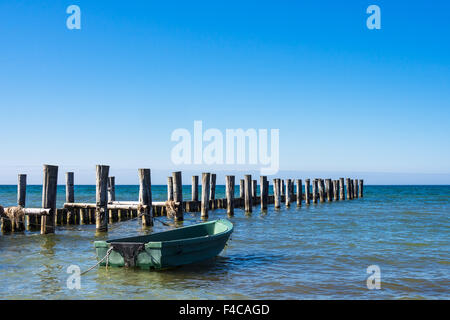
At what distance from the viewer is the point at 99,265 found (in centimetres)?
1002

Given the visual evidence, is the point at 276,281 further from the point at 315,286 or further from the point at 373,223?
the point at 373,223

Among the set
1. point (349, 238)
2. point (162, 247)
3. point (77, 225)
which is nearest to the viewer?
point (162, 247)

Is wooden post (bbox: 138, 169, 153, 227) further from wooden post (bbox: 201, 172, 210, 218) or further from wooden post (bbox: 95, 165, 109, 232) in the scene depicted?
wooden post (bbox: 201, 172, 210, 218)

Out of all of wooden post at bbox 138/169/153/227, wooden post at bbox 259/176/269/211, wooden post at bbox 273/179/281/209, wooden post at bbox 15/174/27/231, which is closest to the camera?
wooden post at bbox 15/174/27/231

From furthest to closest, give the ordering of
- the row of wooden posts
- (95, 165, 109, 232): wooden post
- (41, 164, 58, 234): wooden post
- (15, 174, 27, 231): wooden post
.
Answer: (15, 174, 27, 231): wooden post < (95, 165, 109, 232): wooden post < the row of wooden posts < (41, 164, 58, 234): wooden post

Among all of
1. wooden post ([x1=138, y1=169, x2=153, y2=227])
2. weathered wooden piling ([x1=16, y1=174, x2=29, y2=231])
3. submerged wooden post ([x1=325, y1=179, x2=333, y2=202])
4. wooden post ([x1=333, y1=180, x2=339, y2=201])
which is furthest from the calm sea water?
wooden post ([x1=333, y1=180, x2=339, y2=201])

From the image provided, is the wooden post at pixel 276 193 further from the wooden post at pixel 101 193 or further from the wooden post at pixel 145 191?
the wooden post at pixel 101 193

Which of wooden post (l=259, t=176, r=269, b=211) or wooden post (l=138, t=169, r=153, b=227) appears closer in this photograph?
wooden post (l=138, t=169, r=153, b=227)

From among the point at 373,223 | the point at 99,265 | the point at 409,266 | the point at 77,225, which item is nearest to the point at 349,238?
the point at 409,266

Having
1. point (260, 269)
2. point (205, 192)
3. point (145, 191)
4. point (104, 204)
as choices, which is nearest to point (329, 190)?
point (205, 192)

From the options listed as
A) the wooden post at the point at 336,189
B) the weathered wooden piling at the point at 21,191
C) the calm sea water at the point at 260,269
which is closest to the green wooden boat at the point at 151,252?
the calm sea water at the point at 260,269

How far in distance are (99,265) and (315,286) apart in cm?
485

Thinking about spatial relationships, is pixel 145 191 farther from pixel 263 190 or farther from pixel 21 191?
pixel 263 190

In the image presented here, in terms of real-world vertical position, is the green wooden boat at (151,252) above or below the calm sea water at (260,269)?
above
